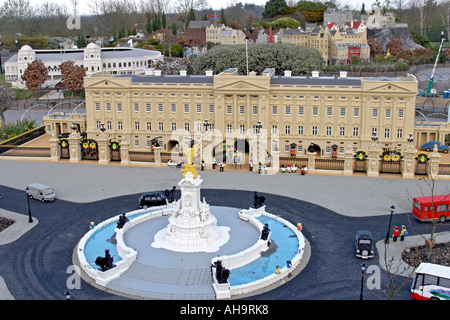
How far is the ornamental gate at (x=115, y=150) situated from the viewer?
2365 inches

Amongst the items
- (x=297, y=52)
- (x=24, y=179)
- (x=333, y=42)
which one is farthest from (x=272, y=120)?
(x=333, y=42)

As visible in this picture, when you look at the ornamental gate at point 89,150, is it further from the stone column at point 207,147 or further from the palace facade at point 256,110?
the stone column at point 207,147

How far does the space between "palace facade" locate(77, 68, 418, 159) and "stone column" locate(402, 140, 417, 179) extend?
9527 millimetres

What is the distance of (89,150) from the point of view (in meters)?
61.2

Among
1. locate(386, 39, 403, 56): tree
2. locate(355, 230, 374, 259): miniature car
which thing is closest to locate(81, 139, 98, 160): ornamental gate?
locate(355, 230, 374, 259): miniature car

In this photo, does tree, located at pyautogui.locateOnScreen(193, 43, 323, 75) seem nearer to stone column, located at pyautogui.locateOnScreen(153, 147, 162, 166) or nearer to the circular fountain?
stone column, located at pyautogui.locateOnScreen(153, 147, 162, 166)

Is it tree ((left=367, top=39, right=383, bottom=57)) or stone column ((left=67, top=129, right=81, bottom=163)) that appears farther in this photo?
tree ((left=367, top=39, right=383, bottom=57))

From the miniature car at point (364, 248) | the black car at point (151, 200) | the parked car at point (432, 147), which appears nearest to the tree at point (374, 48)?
the parked car at point (432, 147)

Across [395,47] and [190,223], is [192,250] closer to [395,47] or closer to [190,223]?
[190,223]

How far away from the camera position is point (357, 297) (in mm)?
29797

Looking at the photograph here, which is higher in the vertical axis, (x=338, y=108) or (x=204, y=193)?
(x=338, y=108)

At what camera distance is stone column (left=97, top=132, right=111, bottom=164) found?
59562 mm
